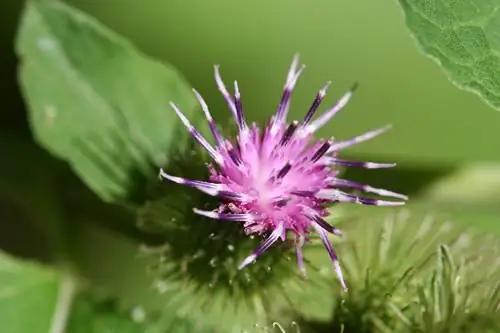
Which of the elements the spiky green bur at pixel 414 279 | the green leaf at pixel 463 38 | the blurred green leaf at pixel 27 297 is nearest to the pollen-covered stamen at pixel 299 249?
the spiky green bur at pixel 414 279

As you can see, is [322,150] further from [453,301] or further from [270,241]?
[453,301]

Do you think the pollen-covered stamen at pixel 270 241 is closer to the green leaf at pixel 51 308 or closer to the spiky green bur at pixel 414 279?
the spiky green bur at pixel 414 279

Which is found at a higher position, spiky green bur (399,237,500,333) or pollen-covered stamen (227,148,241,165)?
spiky green bur (399,237,500,333)

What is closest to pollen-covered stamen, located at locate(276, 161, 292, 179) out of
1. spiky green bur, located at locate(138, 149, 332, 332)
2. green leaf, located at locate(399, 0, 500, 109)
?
spiky green bur, located at locate(138, 149, 332, 332)

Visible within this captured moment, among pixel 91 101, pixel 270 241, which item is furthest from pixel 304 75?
pixel 270 241

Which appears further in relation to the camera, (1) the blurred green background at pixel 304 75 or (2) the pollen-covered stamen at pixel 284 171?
(1) the blurred green background at pixel 304 75

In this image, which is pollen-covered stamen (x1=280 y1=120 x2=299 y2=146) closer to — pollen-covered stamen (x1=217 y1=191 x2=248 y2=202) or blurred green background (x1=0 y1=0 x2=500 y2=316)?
pollen-covered stamen (x1=217 y1=191 x2=248 y2=202)

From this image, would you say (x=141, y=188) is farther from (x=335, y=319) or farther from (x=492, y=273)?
(x=492, y=273)
